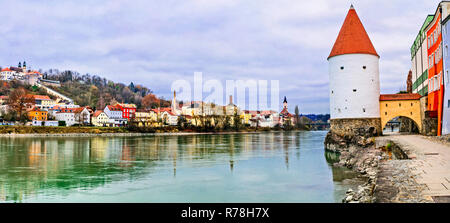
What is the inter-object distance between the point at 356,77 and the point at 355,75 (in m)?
0.14

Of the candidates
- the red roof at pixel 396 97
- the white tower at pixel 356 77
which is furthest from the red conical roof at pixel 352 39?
the red roof at pixel 396 97

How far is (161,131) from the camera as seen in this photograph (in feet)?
210

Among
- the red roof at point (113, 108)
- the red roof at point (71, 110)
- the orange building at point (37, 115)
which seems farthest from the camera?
the red roof at point (113, 108)

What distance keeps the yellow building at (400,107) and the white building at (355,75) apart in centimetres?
57

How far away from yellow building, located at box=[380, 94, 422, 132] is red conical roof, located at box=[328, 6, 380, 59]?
3017 mm

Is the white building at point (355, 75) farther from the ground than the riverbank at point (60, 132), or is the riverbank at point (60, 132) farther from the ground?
the white building at point (355, 75)

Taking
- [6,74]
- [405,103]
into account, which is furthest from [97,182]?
[6,74]

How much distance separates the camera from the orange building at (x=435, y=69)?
18094 millimetres

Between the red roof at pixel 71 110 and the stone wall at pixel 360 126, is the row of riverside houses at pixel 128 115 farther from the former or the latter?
the stone wall at pixel 360 126

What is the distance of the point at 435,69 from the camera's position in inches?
775

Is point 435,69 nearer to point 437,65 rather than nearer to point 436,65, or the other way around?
point 436,65

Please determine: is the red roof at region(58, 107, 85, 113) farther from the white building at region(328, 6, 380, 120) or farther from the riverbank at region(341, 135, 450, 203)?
the riverbank at region(341, 135, 450, 203)
